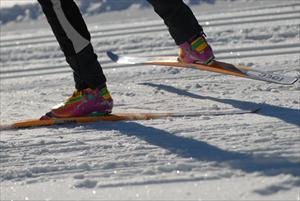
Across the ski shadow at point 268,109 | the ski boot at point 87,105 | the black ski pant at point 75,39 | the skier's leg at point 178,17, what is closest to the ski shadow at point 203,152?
the ski boot at point 87,105

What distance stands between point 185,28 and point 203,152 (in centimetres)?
102

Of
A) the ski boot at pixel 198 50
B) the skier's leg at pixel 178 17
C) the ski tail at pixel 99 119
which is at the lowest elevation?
the ski tail at pixel 99 119

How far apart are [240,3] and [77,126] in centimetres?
325

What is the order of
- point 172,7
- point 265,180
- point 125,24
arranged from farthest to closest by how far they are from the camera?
point 125,24, point 172,7, point 265,180

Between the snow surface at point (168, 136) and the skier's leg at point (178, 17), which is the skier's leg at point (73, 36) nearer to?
the snow surface at point (168, 136)

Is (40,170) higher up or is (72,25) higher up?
(72,25)

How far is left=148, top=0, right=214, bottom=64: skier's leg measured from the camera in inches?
125

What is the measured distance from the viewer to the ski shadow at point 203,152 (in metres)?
2.12

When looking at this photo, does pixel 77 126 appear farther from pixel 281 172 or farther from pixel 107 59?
pixel 107 59

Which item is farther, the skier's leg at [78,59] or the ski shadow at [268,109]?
the skier's leg at [78,59]

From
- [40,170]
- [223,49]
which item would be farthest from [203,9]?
[40,170]

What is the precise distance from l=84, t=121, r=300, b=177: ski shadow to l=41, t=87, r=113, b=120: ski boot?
0.11 m

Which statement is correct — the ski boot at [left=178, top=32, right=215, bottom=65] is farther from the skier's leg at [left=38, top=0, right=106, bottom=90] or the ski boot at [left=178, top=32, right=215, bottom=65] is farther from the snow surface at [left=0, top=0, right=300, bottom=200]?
the skier's leg at [left=38, top=0, right=106, bottom=90]

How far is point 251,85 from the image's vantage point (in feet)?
10.8
